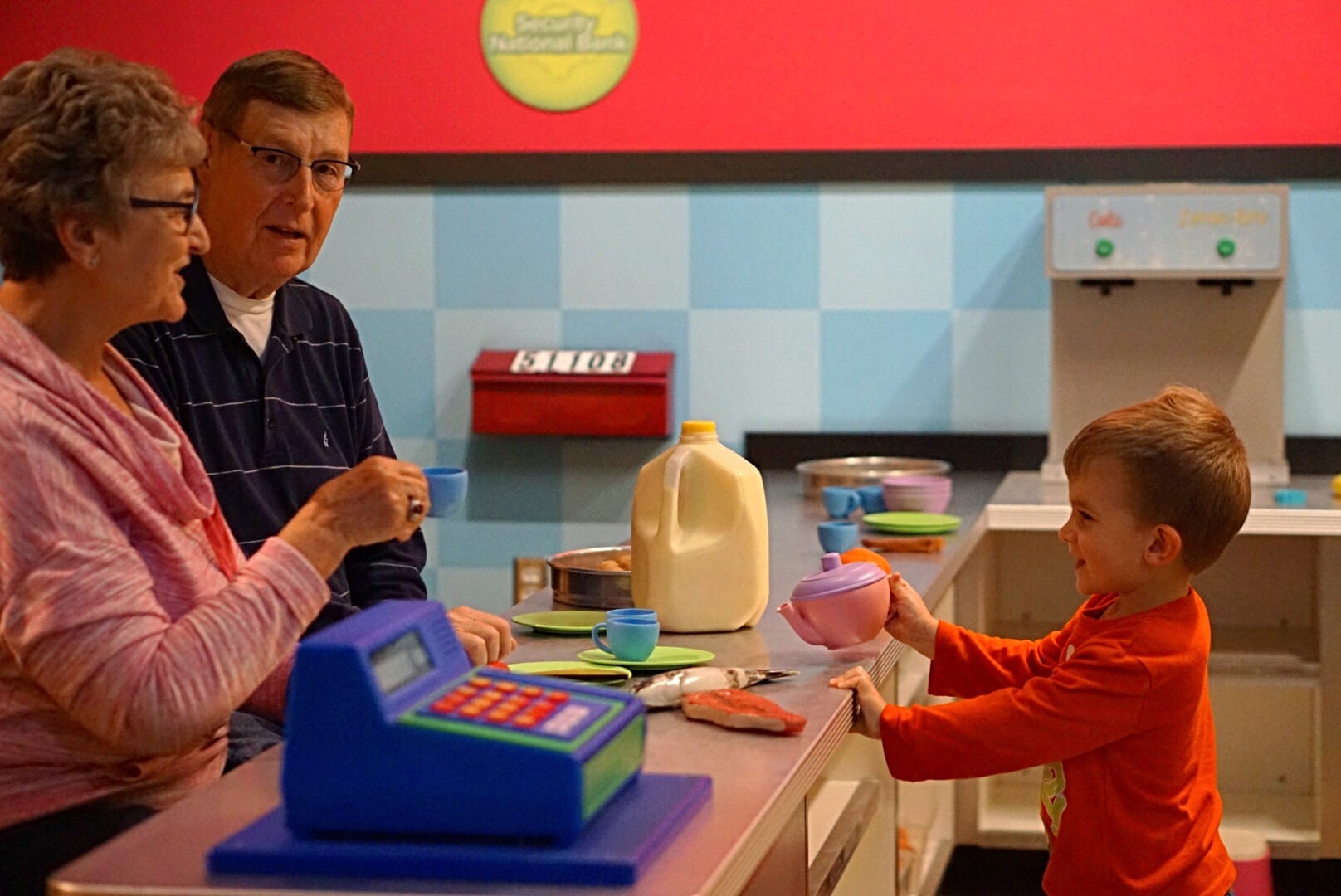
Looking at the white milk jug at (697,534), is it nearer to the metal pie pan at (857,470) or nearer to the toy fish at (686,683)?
the toy fish at (686,683)

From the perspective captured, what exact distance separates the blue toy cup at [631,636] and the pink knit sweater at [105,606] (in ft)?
1.39

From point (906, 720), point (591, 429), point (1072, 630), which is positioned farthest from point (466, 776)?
point (591, 429)

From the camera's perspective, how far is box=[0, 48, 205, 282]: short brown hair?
1.51m

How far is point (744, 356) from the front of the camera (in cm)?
425

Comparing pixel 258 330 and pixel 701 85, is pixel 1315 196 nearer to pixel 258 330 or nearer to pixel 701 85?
pixel 701 85

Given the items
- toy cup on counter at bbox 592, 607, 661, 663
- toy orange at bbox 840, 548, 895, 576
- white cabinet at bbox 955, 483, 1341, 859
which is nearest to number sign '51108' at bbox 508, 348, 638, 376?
white cabinet at bbox 955, 483, 1341, 859

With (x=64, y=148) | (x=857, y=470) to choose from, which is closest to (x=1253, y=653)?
(x=857, y=470)

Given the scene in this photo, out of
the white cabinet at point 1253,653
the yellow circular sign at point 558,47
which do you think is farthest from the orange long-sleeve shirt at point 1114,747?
the yellow circular sign at point 558,47

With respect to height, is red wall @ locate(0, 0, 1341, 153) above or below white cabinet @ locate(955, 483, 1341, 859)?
above

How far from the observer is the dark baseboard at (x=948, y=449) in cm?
399

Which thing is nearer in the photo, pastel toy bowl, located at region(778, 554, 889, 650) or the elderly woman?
the elderly woman

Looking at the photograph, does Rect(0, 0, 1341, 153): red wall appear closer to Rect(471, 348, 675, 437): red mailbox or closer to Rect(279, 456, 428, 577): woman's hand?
Rect(471, 348, 675, 437): red mailbox

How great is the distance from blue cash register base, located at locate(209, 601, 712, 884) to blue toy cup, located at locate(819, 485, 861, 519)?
6.32 ft

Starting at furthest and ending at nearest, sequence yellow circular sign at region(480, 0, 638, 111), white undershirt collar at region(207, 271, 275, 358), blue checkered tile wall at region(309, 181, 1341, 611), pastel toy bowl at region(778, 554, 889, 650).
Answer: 1. yellow circular sign at region(480, 0, 638, 111)
2. blue checkered tile wall at region(309, 181, 1341, 611)
3. white undershirt collar at region(207, 271, 275, 358)
4. pastel toy bowl at region(778, 554, 889, 650)
